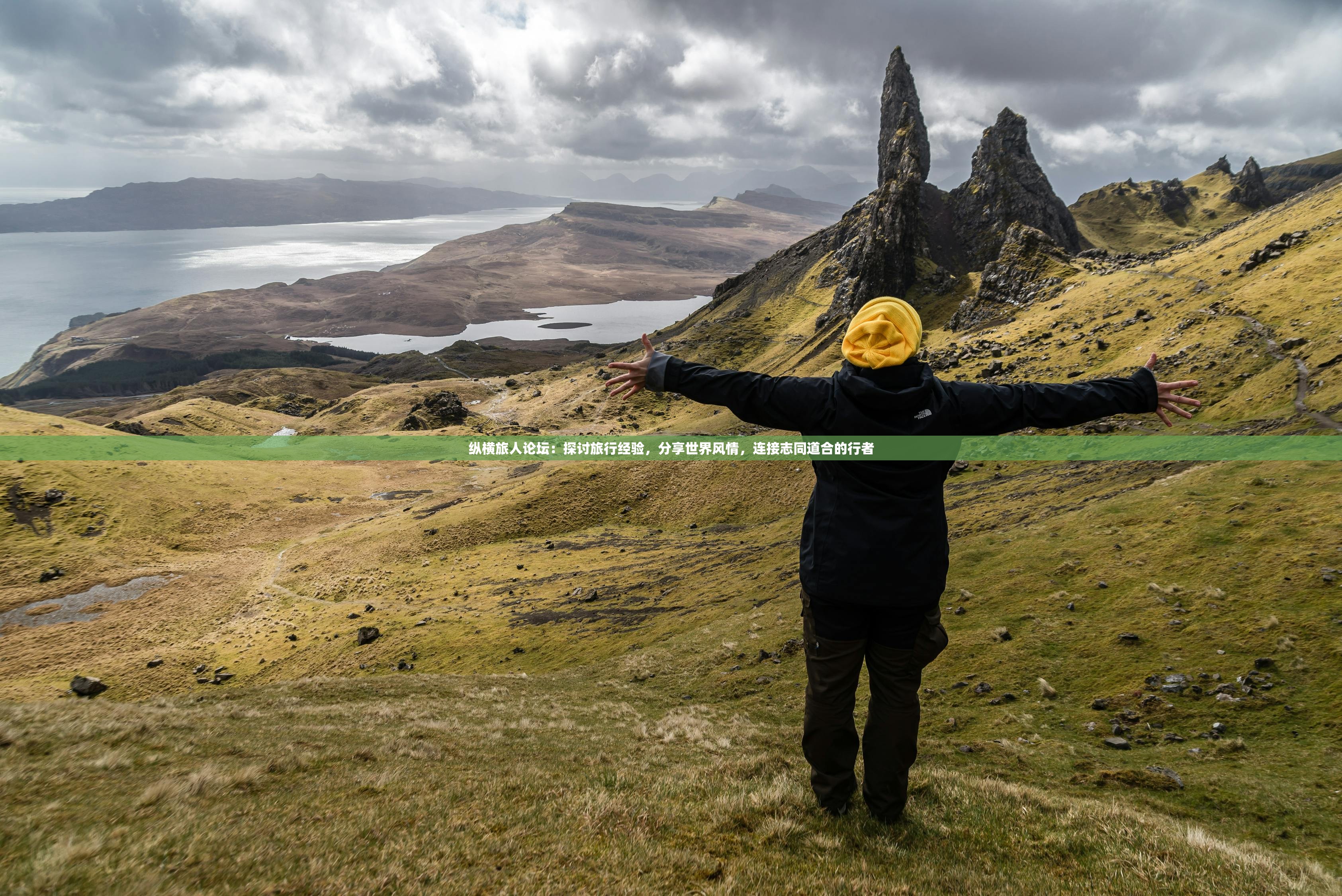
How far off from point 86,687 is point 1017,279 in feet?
408

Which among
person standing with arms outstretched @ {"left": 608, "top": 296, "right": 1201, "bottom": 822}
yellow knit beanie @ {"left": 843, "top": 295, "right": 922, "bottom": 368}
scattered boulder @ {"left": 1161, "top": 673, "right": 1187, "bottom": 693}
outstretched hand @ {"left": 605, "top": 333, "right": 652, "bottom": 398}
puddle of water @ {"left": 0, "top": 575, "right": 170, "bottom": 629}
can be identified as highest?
yellow knit beanie @ {"left": 843, "top": 295, "right": 922, "bottom": 368}

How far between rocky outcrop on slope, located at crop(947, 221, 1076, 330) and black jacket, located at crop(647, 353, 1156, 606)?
105 metres

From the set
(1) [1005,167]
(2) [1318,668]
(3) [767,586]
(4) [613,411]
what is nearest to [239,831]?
(2) [1318,668]

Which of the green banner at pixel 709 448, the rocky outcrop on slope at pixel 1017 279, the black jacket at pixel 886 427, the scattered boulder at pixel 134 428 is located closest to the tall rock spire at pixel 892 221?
the rocky outcrop on slope at pixel 1017 279

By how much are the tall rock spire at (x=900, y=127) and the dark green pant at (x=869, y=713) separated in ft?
539

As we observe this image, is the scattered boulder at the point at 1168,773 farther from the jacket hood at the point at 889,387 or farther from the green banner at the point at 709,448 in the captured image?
the jacket hood at the point at 889,387

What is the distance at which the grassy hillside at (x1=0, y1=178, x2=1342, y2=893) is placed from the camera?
673 centimetres

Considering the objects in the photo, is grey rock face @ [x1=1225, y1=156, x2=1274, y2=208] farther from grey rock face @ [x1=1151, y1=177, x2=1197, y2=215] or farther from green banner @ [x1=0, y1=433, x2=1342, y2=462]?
green banner @ [x1=0, y1=433, x2=1342, y2=462]

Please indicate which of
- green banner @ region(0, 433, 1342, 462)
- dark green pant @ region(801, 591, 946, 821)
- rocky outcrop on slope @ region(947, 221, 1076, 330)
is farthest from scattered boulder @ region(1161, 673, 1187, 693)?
rocky outcrop on slope @ region(947, 221, 1076, 330)

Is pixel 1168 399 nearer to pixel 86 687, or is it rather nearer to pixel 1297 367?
pixel 1297 367

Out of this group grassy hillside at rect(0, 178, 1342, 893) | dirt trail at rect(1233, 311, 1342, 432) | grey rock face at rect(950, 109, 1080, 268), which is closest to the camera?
grassy hillside at rect(0, 178, 1342, 893)

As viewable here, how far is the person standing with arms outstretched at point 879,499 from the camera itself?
649 cm

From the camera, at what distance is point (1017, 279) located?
103562 mm

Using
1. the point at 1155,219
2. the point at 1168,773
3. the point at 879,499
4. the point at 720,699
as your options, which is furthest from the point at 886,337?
the point at 1155,219
